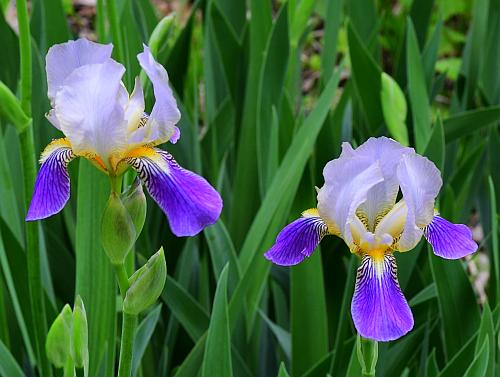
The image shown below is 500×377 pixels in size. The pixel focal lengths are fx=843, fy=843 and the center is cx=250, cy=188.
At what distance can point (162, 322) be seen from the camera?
124 centimetres

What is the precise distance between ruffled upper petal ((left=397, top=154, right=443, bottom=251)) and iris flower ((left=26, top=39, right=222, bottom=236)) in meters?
0.15

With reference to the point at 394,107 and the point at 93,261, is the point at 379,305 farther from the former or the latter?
the point at 394,107

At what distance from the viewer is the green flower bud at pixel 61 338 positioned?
760mm

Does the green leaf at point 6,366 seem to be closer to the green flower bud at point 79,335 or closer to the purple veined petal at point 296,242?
the green flower bud at point 79,335

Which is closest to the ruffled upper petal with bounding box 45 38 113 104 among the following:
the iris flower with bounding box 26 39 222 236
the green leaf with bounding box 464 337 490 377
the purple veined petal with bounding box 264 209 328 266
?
the iris flower with bounding box 26 39 222 236

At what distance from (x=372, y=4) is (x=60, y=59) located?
1093 mm

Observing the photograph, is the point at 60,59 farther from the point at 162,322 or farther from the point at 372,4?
the point at 372,4

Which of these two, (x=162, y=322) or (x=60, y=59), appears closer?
(x=60, y=59)

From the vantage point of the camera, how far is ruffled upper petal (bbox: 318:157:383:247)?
667 mm

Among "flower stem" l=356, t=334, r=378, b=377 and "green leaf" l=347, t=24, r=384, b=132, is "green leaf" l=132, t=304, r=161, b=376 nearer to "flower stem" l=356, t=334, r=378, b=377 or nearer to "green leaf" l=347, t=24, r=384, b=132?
"flower stem" l=356, t=334, r=378, b=377

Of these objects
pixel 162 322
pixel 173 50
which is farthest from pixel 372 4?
pixel 162 322

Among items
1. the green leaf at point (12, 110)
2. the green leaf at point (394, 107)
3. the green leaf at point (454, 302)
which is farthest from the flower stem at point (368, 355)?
the green leaf at point (394, 107)

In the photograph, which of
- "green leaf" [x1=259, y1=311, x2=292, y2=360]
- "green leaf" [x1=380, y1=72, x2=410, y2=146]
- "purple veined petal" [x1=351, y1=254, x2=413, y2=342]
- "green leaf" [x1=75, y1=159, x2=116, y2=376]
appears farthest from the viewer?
"green leaf" [x1=380, y1=72, x2=410, y2=146]

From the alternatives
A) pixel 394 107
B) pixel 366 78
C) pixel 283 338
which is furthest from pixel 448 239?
pixel 366 78
